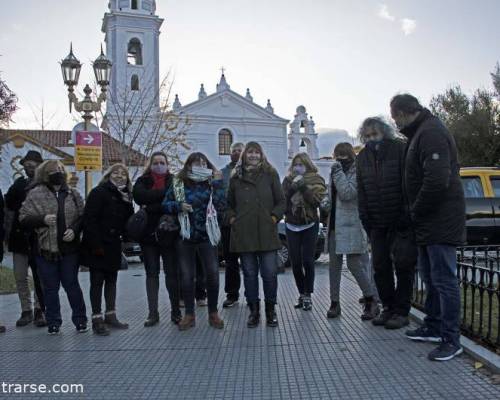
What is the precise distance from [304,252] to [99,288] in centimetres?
238

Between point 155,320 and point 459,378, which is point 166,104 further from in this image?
point 459,378

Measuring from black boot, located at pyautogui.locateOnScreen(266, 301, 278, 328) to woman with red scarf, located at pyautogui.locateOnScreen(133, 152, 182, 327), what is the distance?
984mm

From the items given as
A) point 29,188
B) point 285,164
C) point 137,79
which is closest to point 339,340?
point 29,188

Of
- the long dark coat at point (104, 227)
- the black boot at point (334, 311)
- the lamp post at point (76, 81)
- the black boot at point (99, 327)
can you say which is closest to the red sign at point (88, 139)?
the lamp post at point (76, 81)

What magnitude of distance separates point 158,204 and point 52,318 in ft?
5.26

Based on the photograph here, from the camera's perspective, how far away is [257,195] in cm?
574

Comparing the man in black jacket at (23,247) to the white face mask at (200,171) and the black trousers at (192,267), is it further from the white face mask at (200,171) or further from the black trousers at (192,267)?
the white face mask at (200,171)

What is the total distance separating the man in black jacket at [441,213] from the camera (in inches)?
169

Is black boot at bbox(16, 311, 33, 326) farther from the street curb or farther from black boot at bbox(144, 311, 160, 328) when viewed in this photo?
the street curb

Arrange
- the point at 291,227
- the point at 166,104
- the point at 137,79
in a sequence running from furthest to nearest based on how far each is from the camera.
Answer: the point at 137,79
the point at 166,104
the point at 291,227

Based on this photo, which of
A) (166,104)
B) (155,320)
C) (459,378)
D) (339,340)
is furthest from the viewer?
(166,104)

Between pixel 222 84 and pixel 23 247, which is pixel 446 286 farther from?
pixel 222 84

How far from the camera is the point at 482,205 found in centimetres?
1109

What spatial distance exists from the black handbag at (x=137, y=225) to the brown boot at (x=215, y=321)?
1.15 m
